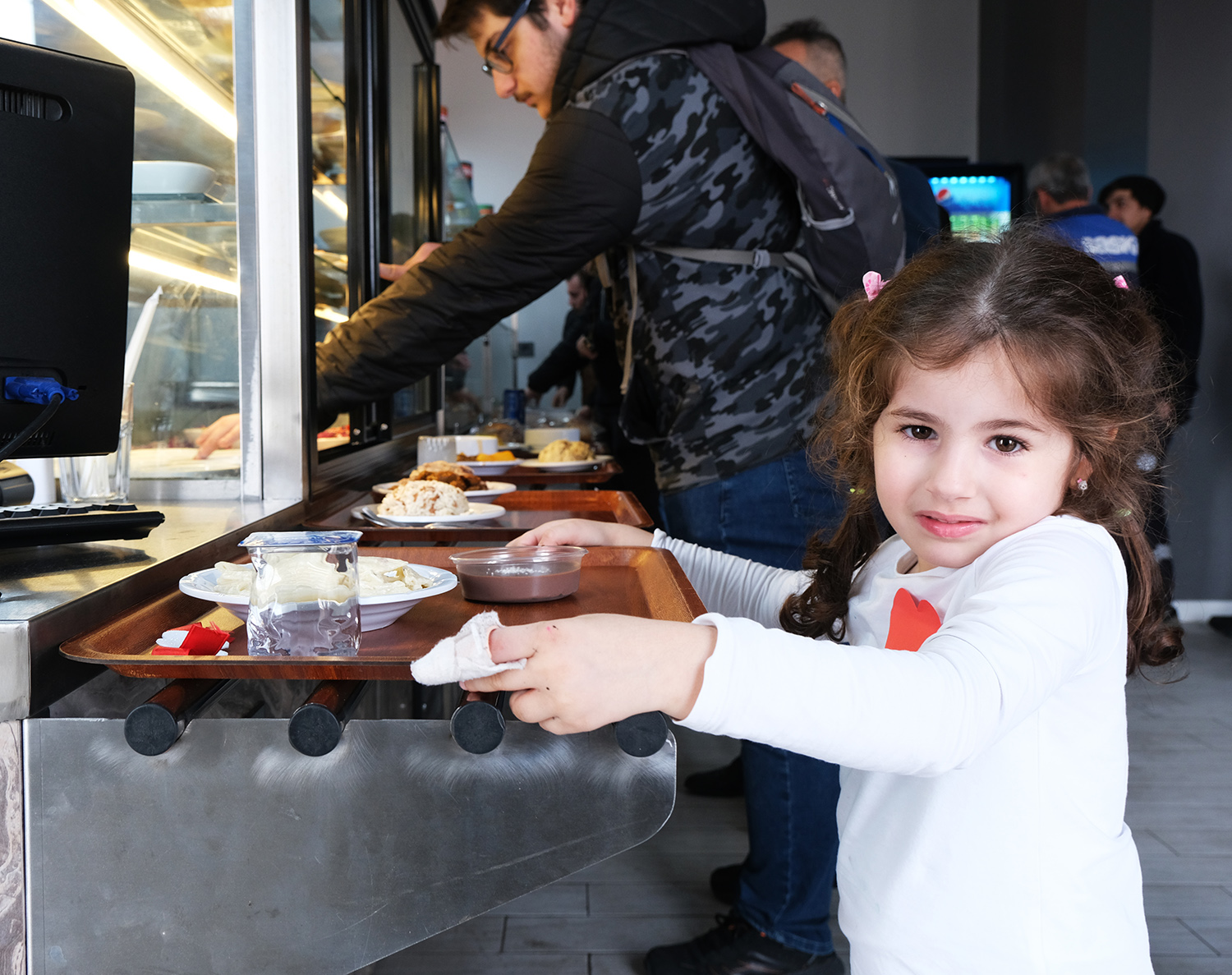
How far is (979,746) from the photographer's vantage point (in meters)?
0.71

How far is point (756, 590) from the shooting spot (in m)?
1.34

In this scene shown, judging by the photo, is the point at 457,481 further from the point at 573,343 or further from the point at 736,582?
the point at 573,343

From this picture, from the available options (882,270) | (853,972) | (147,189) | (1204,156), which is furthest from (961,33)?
(853,972)

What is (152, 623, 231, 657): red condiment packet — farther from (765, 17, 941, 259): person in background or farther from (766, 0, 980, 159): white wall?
(766, 0, 980, 159): white wall

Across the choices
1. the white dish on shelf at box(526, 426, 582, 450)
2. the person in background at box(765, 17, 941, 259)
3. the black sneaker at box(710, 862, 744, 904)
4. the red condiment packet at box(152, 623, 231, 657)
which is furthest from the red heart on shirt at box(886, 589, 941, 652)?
the white dish on shelf at box(526, 426, 582, 450)

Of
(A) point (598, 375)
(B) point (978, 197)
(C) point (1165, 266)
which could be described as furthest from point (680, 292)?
(B) point (978, 197)

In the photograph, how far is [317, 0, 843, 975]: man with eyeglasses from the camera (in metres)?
1.69

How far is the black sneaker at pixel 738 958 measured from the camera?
1.80 metres

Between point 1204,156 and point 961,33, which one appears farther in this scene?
point 961,33

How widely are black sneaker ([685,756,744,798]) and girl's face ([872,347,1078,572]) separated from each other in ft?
6.37

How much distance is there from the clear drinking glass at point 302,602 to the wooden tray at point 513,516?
0.51m

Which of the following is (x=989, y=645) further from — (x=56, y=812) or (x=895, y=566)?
(x=56, y=812)

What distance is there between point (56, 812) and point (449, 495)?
2.70 feet

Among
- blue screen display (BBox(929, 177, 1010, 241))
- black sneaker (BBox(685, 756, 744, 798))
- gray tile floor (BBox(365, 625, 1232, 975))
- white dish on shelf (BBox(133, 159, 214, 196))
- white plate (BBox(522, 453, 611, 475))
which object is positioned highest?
blue screen display (BBox(929, 177, 1010, 241))
